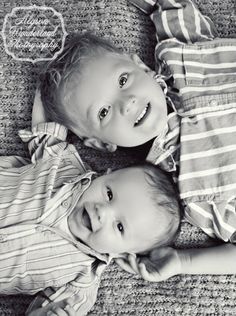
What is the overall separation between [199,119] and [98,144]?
0.26 m

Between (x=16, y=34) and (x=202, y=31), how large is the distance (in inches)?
19.6

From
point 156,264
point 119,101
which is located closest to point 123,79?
point 119,101

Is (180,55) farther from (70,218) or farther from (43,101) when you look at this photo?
(70,218)

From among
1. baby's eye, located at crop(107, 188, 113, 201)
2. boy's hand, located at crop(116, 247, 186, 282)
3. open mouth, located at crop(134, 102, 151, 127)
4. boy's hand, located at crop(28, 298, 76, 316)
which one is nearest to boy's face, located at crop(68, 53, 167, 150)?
open mouth, located at crop(134, 102, 151, 127)

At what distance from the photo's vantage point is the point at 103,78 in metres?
1.24

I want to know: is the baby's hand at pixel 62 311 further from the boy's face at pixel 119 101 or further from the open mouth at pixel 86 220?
the boy's face at pixel 119 101

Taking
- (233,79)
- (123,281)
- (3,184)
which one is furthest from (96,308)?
(233,79)

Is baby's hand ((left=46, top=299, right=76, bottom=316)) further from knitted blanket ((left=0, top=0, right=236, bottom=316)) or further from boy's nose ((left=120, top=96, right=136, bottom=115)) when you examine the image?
boy's nose ((left=120, top=96, right=136, bottom=115))

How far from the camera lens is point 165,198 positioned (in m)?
1.26

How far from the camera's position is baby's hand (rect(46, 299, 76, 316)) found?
1269mm

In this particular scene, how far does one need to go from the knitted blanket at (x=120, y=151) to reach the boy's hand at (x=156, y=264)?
0.13 feet

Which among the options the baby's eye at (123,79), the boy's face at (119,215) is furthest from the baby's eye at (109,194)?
the baby's eye at (123,79)

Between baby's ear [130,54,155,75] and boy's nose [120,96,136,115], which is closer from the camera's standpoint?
boy's nose [120,96,136,115]

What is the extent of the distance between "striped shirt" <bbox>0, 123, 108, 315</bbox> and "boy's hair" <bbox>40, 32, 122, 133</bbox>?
101 millimetres
